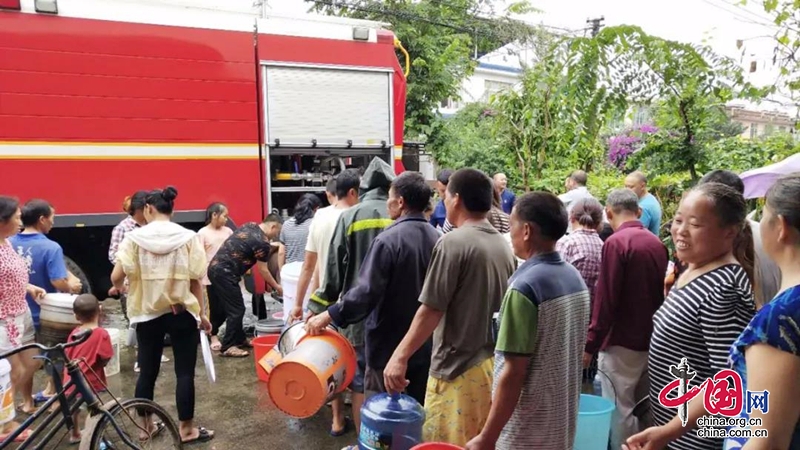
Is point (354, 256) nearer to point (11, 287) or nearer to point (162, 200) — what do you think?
point (162, 200)

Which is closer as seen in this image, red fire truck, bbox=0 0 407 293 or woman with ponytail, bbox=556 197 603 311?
woman with ponytail, bbox=556 197 603 311

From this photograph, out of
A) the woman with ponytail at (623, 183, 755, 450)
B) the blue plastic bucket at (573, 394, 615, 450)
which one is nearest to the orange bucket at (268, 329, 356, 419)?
the blue plastic bucket at (573, 394, 615, 450)

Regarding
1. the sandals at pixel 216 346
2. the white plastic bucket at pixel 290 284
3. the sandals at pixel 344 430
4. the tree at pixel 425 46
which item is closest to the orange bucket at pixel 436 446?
the sandals at pixel 344 430

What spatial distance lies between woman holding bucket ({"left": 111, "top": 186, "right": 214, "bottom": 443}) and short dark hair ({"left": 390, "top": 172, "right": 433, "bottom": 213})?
140 centimetres

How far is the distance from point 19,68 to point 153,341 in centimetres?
352

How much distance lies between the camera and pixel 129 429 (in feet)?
9.34

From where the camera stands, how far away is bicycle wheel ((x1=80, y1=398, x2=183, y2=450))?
2.63 m

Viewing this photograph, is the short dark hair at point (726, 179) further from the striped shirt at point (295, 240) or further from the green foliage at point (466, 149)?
the green foliage at point (466, 149)

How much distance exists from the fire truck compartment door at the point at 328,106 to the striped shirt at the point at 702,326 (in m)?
5.01

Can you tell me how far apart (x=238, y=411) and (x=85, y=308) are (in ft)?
4.27

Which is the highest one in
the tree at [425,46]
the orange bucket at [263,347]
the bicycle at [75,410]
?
the tree at [425,46]

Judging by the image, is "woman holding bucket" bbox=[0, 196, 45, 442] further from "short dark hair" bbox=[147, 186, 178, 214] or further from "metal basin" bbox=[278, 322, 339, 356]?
"metal basin" bbox=[278, 322, 339, 356]

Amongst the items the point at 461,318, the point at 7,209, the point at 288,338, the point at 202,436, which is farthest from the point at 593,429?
the point at 7,209

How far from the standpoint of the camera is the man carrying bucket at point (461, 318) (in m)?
2.32
